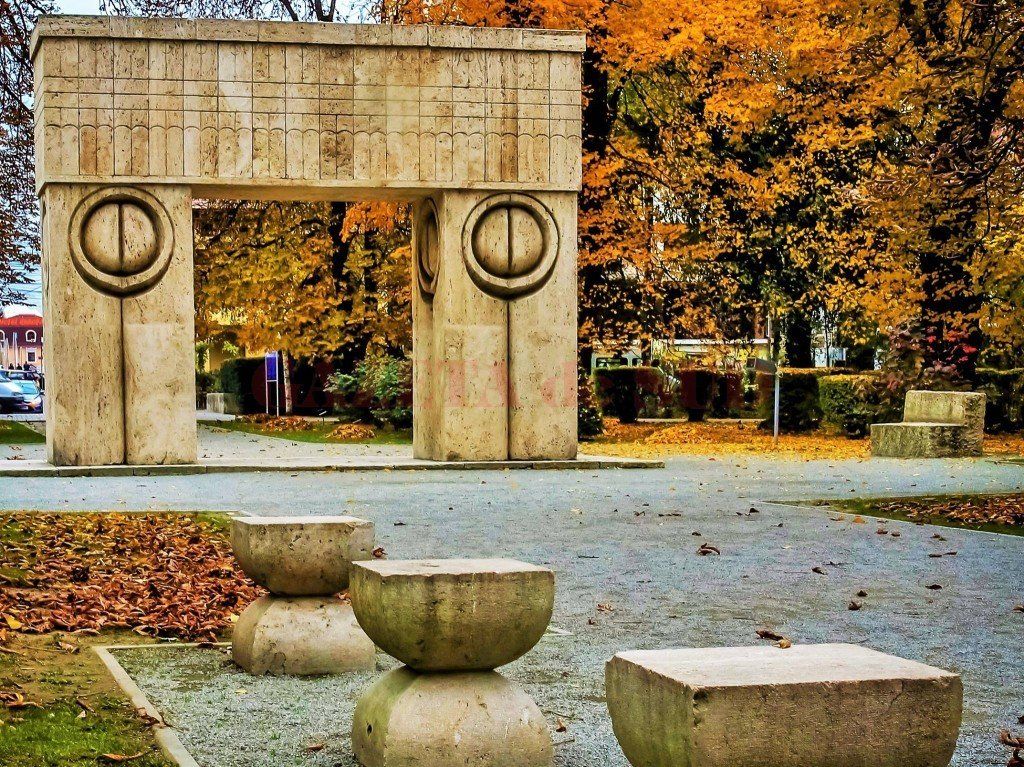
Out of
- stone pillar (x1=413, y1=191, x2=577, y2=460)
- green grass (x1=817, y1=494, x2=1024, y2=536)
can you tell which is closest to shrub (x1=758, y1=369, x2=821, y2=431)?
stone pillar (x1=413, y1=191, x2=577, y2=460)

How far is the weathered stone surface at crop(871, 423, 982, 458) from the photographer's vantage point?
26.0m

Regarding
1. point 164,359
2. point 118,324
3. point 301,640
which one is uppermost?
point 118,324

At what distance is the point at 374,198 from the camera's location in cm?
2303

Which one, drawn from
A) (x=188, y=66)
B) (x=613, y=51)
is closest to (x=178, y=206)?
(x=188, y=66)

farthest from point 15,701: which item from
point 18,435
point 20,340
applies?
point 20,340

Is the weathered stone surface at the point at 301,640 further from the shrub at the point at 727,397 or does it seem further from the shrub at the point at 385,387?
the shrub at the point at 727,397

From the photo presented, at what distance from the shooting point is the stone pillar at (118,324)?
2125cm

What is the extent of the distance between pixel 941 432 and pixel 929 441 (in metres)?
0.26

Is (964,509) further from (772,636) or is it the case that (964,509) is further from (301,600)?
(301,600)

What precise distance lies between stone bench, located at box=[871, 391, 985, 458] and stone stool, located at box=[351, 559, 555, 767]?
21087mm

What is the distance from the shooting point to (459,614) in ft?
19.1

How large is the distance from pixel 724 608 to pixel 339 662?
2873mm

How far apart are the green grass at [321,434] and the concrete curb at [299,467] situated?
294 inches

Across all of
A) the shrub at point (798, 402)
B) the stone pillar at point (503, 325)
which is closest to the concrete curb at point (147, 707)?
the stone pillar at point (503, 325)
